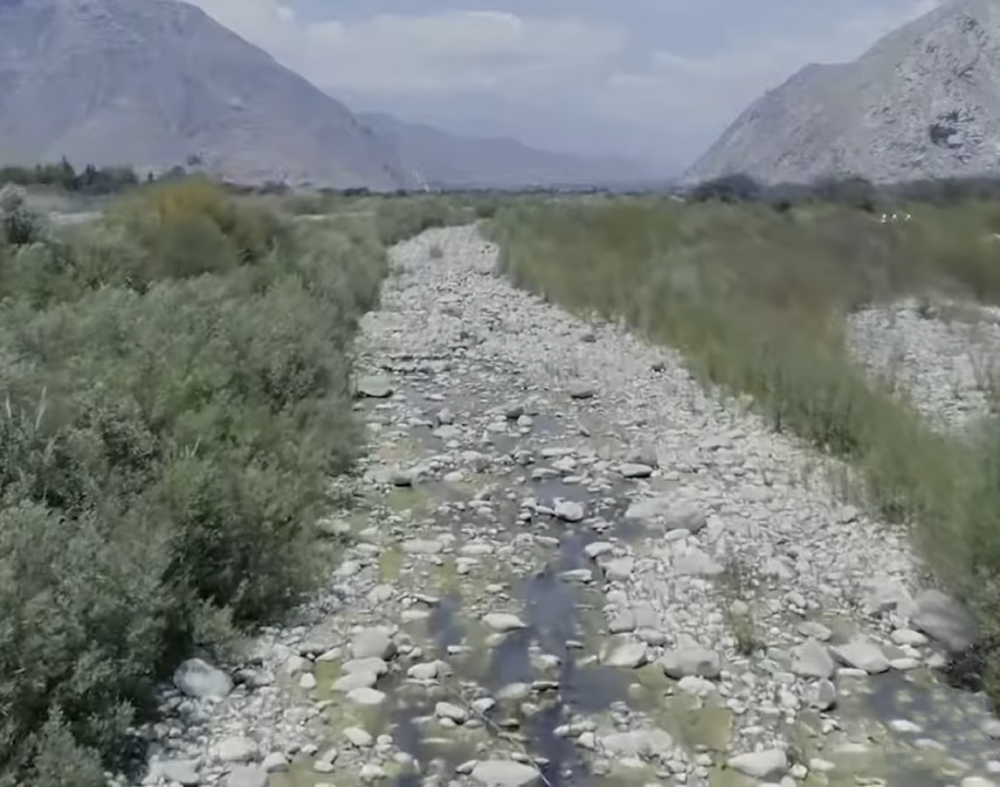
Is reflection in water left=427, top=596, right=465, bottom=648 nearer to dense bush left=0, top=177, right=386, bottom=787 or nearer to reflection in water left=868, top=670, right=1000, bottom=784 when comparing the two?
dense bush left=0, top=177, right=386, bottom=787

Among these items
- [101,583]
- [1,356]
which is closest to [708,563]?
[101,583]

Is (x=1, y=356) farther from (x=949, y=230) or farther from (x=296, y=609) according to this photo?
(x=949, y=230)

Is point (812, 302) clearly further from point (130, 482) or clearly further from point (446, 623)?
point (130, 482)

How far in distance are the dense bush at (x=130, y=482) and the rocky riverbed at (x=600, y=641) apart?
41cm

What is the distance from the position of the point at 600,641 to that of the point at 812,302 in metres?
12.3

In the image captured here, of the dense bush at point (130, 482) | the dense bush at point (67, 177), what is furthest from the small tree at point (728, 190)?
the dense bush at point (130, 482)

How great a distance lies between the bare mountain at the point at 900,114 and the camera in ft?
246

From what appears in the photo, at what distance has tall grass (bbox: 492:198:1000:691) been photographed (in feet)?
25.3

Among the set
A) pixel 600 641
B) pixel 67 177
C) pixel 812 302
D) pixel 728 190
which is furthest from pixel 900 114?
pixel 600 641

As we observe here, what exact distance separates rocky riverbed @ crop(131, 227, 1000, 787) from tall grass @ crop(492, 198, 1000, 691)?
0.38m

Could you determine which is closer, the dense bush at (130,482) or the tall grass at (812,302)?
the dense bush at (130,482)

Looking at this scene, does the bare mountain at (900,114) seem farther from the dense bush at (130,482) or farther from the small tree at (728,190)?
the dense bush at (130,482)

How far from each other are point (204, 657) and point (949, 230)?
20.7 metres

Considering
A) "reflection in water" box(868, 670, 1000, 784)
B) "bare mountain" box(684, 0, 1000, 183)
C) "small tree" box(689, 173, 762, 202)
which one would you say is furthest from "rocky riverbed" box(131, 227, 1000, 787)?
"bare mountain" box(684, 0, 1000, 183)
